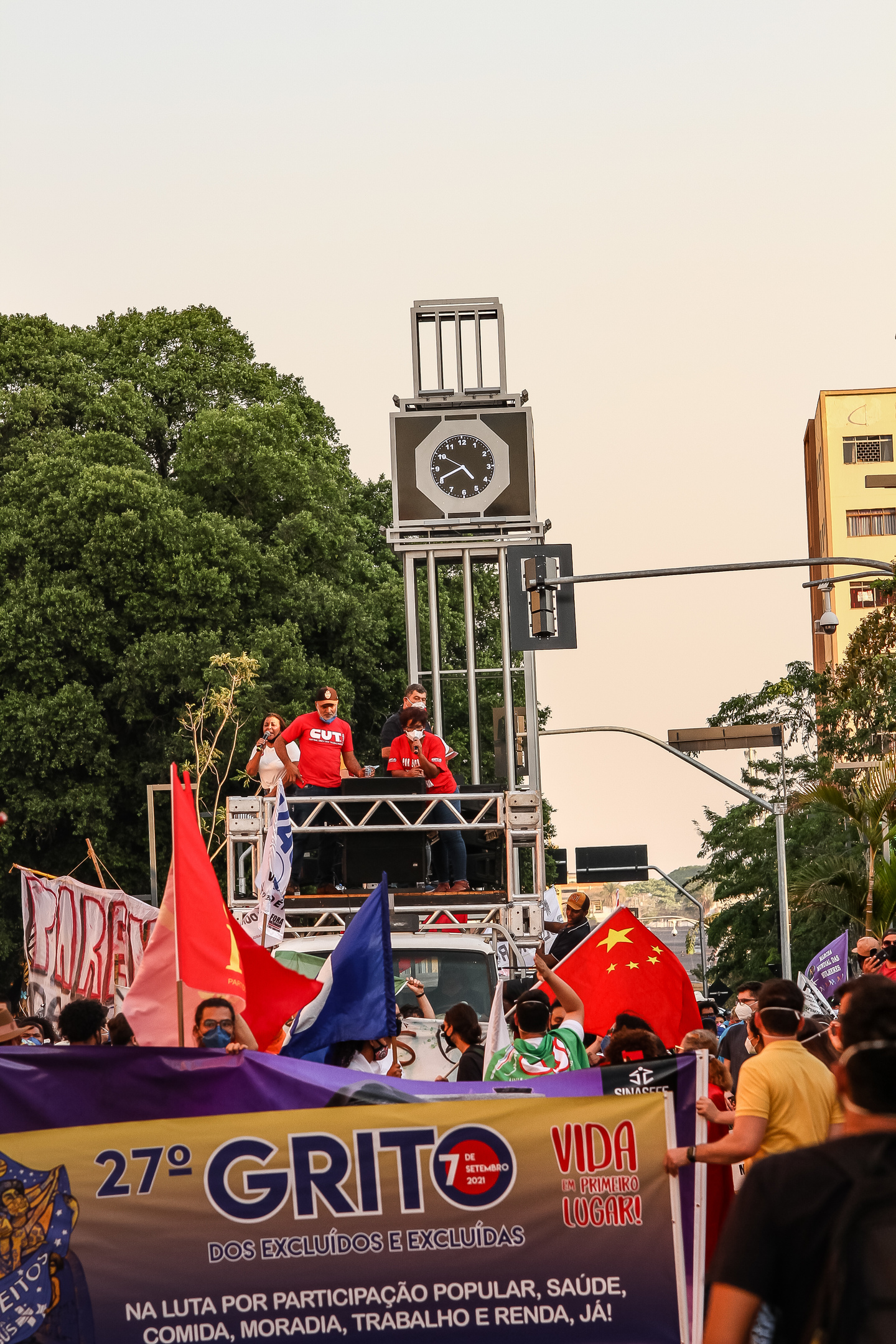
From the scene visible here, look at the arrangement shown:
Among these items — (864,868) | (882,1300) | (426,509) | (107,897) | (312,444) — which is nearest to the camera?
(882,1300)

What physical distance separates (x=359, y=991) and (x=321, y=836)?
5743mm

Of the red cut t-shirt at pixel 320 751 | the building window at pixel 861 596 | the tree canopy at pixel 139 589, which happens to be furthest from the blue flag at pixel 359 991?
the building window at pixel 861 596

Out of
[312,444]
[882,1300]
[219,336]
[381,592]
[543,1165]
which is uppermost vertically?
[219,336]

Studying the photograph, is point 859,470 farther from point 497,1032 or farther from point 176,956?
point 176,956

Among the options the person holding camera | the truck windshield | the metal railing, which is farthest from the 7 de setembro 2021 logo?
the person holding camera

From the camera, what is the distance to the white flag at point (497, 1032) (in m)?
8.11

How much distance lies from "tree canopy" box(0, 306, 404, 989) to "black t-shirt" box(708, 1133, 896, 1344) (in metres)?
26.7

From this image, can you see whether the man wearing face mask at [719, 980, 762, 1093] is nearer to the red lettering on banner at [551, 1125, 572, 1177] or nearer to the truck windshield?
the truck windshield

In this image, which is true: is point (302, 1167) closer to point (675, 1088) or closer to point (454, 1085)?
point (454, 1085)

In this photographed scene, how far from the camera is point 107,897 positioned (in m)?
12.8

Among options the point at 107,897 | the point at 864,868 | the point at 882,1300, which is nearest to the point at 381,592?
the point at 864,868

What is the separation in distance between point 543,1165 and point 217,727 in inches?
964

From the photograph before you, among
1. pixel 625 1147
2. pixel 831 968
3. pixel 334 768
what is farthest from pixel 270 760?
pixel 625 1147

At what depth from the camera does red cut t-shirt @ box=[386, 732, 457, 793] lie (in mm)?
13625
